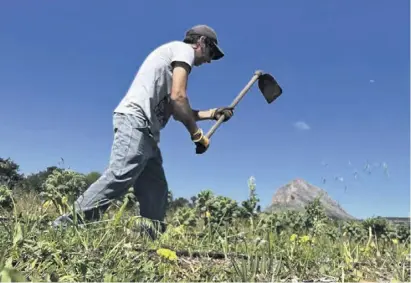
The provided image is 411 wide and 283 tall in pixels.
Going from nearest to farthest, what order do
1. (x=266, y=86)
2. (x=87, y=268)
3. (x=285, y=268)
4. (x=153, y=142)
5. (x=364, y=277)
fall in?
(x=87, y=268) < (x=285, y=268) < (x=364, y=277) < (x=153, y=142) < (x=266, y=86)

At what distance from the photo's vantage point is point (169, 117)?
4.81 meters

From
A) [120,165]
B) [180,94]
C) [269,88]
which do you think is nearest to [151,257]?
[120,165]

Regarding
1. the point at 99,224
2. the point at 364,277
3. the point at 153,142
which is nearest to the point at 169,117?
the point at 153,142

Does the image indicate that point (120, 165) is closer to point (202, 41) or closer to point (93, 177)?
point (202, 41)

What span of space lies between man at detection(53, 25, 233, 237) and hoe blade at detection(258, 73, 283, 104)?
4.19 feet

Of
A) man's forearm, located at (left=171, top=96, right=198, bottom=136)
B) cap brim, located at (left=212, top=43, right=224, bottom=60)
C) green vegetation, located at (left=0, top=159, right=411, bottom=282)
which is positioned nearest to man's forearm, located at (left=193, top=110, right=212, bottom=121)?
cap brim, located at (left=212, top=43, right=224, bottom=60)

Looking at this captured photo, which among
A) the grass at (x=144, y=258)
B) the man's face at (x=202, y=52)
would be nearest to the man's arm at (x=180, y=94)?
the man's face at (x=202, y=52)

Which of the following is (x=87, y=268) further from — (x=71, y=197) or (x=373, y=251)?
(x=373, y=251)

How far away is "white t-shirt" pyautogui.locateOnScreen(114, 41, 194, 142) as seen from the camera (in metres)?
4.43

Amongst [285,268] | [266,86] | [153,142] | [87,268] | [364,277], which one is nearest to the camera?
[87,268]

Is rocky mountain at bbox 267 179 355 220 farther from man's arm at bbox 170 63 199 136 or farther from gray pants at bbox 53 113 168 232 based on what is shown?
gray pants at bbox 53 113 168 232

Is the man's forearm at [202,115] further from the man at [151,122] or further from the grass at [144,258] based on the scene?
the grass at [144,258]

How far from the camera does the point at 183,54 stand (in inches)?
181

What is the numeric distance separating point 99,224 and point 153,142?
1.32m
